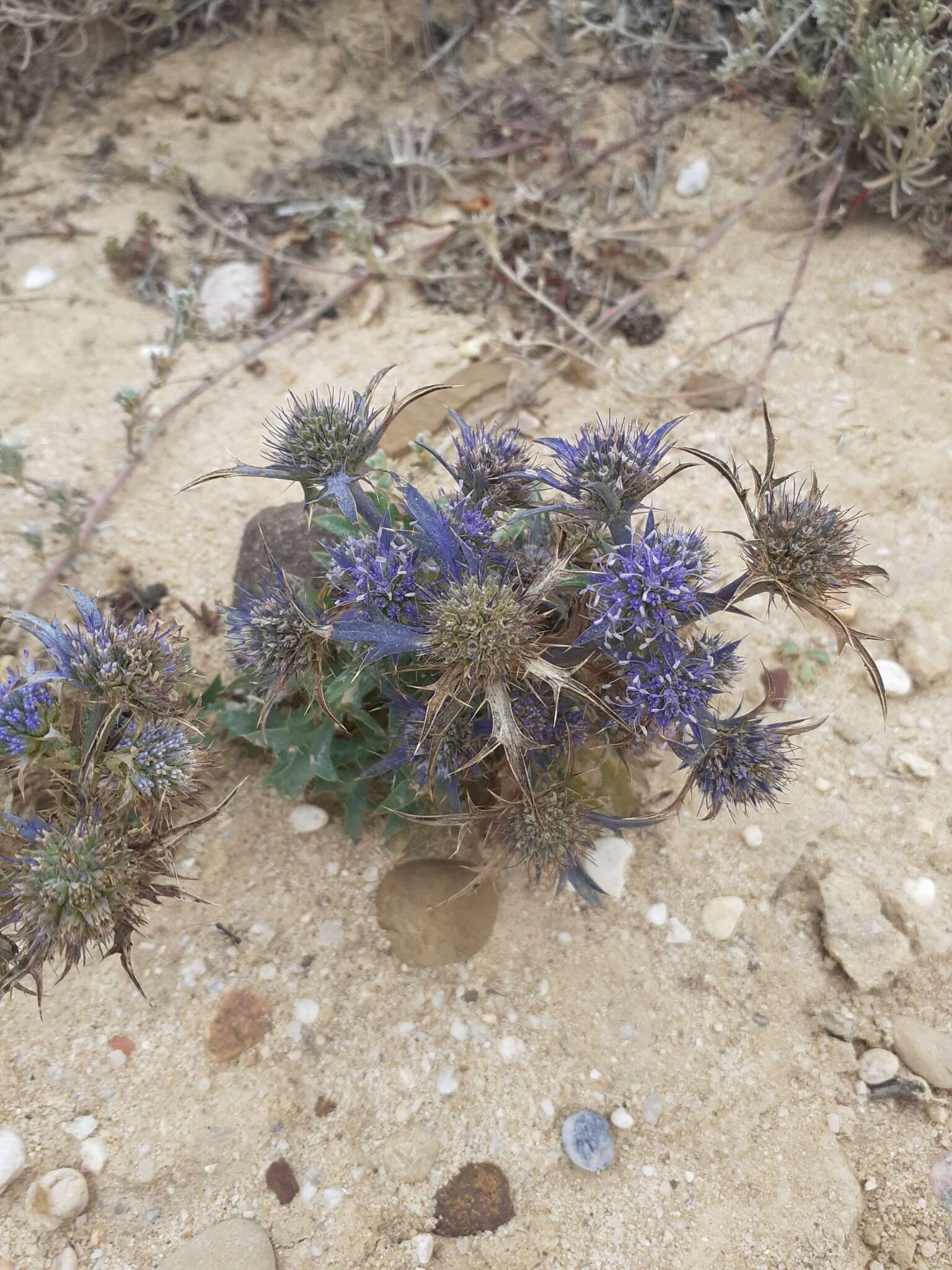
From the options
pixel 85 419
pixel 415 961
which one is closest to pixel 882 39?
pixel 85 419

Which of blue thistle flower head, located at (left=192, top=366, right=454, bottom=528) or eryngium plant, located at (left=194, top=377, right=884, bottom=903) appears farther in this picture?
blue thistle flower head, located at (left=192, top=366, right=454, bottom=528)

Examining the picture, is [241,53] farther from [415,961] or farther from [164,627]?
[415,961]

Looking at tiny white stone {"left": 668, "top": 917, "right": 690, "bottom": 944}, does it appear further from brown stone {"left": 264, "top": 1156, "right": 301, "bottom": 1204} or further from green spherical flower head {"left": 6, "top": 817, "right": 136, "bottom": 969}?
green spherical flower head {"left": 6, "top": 817, "right": 136, "bottom": 969}

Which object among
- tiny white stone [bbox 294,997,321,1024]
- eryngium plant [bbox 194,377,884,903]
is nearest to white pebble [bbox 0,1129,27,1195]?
tiny white stone [bbox 294,997,321,1024]

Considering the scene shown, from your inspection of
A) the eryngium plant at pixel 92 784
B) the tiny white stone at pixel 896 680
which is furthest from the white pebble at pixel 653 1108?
the tiny white stone at pixel 896 680

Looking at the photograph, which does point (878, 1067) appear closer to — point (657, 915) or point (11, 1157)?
point (657, 915)
